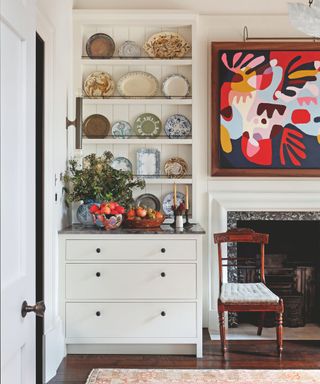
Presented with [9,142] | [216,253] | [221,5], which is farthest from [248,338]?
[9,142]

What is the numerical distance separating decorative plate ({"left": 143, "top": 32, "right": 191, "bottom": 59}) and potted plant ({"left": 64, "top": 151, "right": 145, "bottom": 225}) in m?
1.03

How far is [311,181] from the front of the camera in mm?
4855

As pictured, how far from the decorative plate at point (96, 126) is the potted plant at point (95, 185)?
0.31 metres

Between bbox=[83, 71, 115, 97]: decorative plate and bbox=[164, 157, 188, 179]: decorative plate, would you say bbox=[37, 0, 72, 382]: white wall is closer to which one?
bbox=[83, 71, 115, 97]: decorative plate

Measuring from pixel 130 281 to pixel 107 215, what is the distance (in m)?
0.50

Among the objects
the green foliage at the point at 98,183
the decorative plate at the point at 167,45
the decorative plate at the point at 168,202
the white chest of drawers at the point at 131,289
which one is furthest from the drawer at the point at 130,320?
the decorative plate at the point at 167,45

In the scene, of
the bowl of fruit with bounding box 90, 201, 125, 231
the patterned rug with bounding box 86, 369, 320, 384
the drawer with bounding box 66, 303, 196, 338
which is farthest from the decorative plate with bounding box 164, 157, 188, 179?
the patterned rug with bounding box 86, 369, 320, 384

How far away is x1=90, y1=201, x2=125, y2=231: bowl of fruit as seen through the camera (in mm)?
4246

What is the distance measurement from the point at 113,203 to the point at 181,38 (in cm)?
154

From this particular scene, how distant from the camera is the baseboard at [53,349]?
3717mm

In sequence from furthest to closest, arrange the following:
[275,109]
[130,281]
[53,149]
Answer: [275,109] → [130,281] → [53,149]

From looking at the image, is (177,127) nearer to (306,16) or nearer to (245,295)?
(245,295)

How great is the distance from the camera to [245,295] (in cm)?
422

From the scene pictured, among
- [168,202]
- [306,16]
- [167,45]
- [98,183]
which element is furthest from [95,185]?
[306,16]
